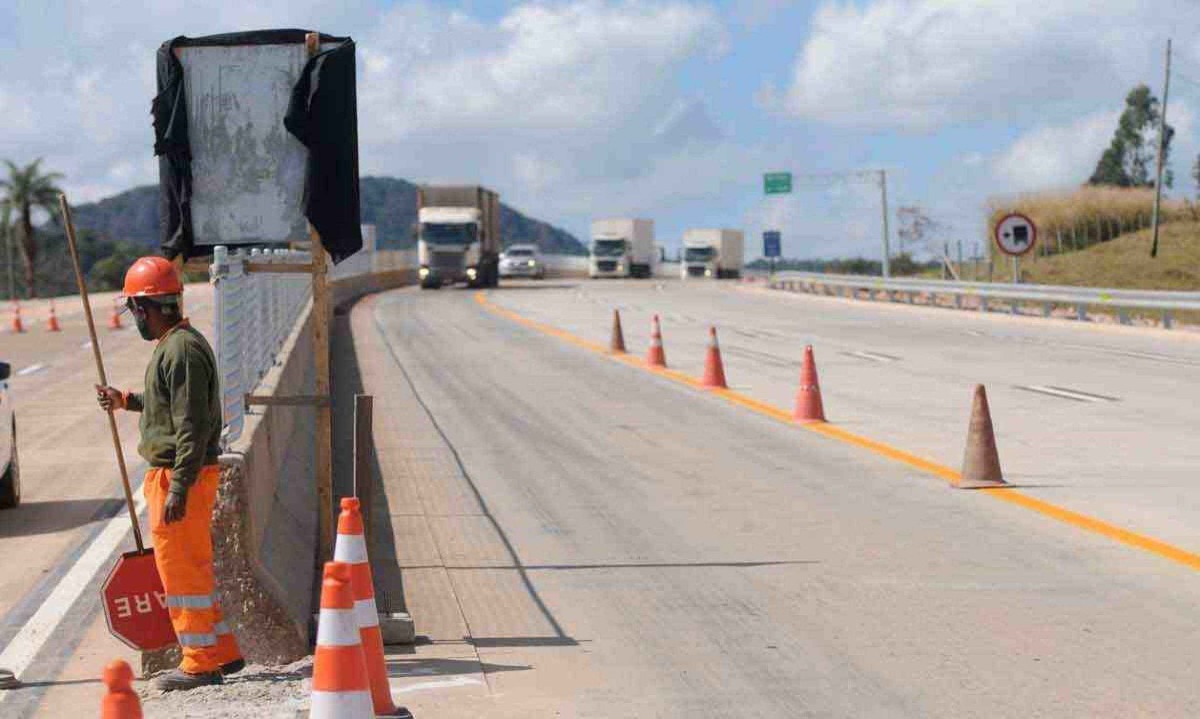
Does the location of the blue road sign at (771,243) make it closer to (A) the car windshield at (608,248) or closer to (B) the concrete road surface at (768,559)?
(A) the car windshield at (608,248)

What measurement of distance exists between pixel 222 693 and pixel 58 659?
56.9 inches

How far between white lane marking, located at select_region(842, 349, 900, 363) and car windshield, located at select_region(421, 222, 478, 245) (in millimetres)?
34012

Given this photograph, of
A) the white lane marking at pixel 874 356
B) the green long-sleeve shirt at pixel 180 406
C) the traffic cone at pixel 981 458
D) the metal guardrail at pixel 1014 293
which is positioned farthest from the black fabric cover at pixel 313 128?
the metal guardrail at pixel 1014 293

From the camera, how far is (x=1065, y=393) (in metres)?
22.6

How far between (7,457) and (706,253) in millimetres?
81306

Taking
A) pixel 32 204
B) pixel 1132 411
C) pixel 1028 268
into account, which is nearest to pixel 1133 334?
pixel 1132 411

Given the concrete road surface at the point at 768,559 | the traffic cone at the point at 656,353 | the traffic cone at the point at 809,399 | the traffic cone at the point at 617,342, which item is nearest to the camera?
the concrete road surface at the point at 768,559

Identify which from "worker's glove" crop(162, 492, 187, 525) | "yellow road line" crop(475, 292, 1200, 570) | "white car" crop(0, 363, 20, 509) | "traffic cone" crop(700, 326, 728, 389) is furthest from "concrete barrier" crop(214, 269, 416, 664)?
"traffic cone" crop(700, 326, 728, 389)

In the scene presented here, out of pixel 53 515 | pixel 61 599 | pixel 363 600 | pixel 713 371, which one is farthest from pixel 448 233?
pixel 363 600

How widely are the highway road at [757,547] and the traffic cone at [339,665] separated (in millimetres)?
1398

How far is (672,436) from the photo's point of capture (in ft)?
61.4

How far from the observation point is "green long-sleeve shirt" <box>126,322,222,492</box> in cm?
757

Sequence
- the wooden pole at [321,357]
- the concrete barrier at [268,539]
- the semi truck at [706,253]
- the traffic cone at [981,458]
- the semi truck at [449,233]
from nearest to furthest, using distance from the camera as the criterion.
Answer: the concrete barrier at [268,539] < the wooden pole at [321,357] < the traffic cone at [981,458] < the semi truck at [449,233] < the semi truck at [706,253]

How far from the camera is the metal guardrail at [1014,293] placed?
116 ft
